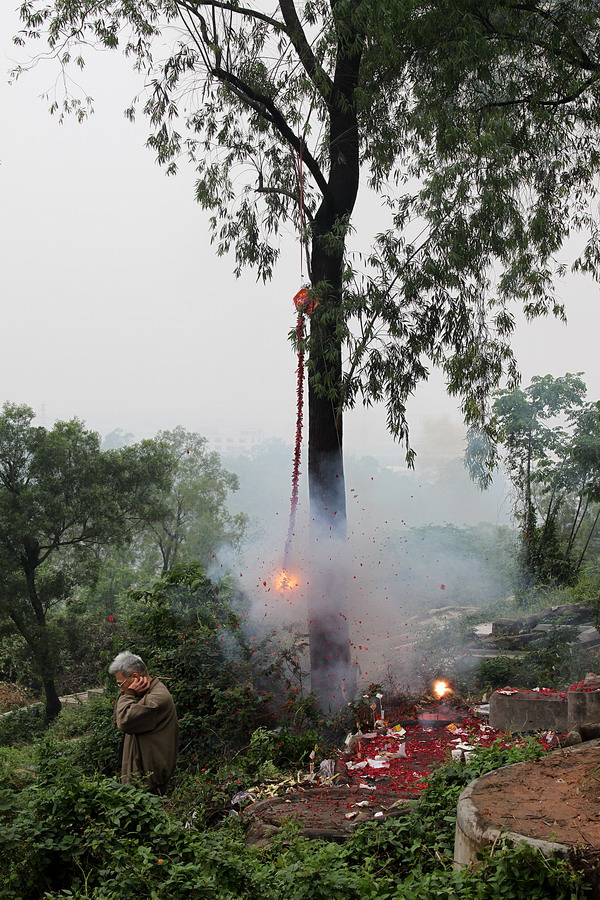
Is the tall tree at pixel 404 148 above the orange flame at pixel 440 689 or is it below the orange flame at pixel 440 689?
above

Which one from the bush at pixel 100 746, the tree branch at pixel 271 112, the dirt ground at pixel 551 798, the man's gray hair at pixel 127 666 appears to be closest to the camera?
the dirt ground at pixel 551 798

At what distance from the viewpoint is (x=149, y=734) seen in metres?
5.07

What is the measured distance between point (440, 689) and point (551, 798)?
475cm

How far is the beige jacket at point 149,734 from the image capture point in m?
4.98

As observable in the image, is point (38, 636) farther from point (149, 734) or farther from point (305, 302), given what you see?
point (149, 734)

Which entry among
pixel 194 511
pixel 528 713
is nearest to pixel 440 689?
pixel 528 713

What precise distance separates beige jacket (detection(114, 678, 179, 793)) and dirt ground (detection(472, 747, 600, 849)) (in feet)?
7.03

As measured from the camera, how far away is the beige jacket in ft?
16.3

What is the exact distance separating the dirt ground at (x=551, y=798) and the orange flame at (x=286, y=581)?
456 centimetres

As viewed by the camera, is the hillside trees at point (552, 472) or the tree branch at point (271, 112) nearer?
the tree branch at point (271, 112)

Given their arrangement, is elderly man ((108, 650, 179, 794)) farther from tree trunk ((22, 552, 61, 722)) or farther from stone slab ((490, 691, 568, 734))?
tree trunk ((22, 552, 61, 722))

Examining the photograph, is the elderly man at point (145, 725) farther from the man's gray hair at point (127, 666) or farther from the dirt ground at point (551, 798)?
the dirt ground at point (551, 798)

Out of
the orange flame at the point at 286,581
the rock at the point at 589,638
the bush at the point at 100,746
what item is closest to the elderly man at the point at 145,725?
the bush at the point at 100,746

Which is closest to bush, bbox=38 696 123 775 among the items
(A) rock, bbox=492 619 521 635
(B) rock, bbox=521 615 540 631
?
(A) rock, bbox=492 619 521 635
